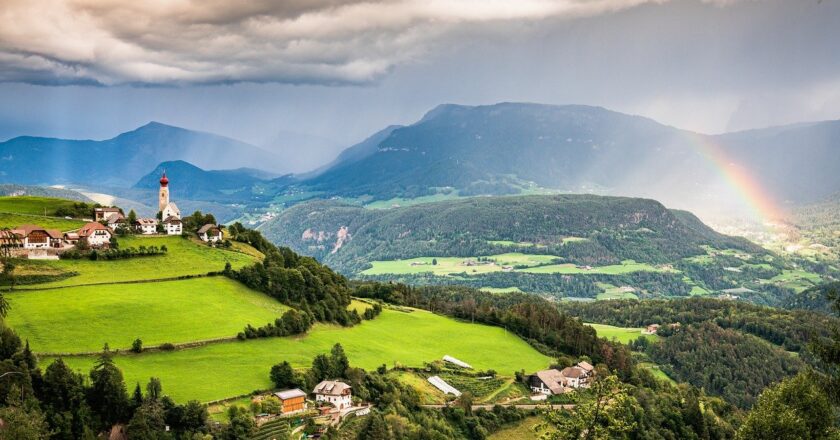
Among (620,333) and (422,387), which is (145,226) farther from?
(620,333)

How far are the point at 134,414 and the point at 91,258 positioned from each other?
39.1 m

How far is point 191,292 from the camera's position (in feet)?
270

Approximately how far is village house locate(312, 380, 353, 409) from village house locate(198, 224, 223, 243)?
44.8m

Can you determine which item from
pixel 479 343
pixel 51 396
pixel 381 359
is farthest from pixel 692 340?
pixel 51 396

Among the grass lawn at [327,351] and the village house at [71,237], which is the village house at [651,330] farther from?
the village house at [71,237]

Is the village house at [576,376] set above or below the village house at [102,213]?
below

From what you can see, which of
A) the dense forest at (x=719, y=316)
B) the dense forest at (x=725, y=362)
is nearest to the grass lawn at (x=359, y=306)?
the dense forest at (x=725, y=362)

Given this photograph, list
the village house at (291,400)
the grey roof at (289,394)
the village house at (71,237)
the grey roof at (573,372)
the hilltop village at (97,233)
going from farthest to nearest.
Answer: the grey roof at (573,372) → the village house at (71,237) → the hilltop village at (97,233) → the grey roof at (289,394) → the village house at (291,400)

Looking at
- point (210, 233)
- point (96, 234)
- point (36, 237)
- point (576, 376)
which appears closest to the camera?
point (36, 237)

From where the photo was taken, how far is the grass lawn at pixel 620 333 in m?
140

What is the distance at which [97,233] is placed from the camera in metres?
88.9

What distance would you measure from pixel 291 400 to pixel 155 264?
36.2 metres

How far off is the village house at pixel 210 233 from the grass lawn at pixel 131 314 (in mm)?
16775

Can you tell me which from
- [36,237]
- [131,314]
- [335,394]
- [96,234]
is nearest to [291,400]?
[335,394]
